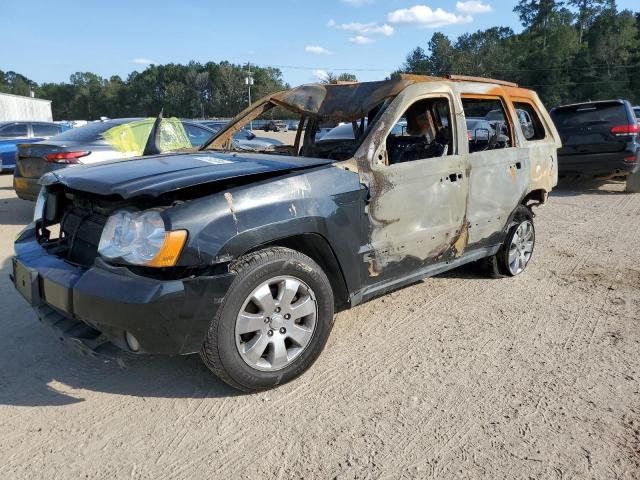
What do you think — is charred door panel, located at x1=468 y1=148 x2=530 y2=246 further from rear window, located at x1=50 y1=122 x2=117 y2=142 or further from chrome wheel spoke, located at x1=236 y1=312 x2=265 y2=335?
rear window, located at x1=50 y1=122 x2=117 y2=142

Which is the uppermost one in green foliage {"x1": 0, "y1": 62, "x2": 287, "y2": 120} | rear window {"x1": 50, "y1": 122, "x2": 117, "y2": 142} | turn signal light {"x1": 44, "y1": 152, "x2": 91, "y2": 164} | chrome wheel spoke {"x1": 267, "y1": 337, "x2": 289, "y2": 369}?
green foliage {"x1": 0, "y1": 62, "x2": 287, "y2": 120}

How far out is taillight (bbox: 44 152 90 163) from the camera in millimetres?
7246

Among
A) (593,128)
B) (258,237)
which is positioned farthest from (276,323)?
(593,128)

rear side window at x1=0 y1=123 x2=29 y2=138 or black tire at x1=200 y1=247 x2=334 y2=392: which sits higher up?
rear side window at x1=0 y1=123 x2=29 y2=138

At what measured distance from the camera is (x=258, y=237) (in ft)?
9.06

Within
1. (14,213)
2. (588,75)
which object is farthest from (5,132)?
(588,75)

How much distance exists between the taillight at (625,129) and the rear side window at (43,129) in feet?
47.7

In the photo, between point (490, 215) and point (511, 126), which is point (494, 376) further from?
point (511, 126)

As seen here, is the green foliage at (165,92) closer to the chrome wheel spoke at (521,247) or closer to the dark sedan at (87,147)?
the dark sedan at (87,147)

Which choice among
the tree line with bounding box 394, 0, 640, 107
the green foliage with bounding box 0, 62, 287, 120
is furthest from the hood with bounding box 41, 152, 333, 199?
the green foliage with bounding box 0, 62, 287, 120

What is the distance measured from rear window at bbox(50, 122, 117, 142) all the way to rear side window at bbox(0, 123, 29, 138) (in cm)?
738

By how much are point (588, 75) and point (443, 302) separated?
70344 mm

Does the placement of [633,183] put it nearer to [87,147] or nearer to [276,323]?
[276,323]

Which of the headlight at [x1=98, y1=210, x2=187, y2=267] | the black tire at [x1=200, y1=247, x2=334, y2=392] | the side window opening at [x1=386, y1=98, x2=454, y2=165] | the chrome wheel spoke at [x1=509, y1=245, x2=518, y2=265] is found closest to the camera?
A: the headlight at [x1=98, y1=210, x2=187, y2=267]
